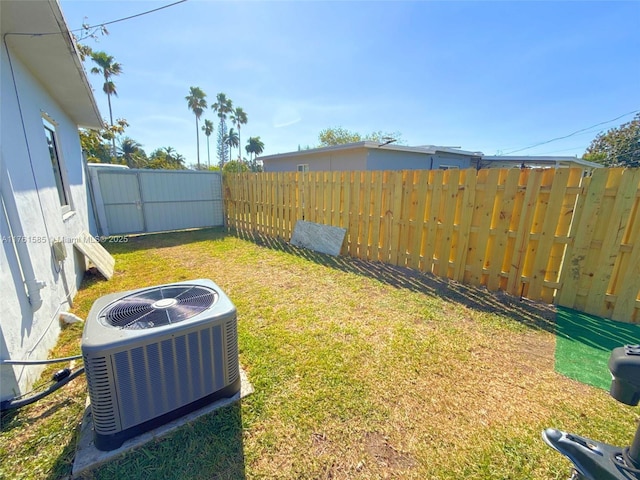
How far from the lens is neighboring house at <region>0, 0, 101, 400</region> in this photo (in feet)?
6.29

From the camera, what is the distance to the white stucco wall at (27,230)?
1.85m

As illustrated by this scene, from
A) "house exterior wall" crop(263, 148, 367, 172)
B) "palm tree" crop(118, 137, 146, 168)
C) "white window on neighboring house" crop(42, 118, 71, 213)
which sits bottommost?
"white window on neighboring house" crop(42, 118, 71, 213)

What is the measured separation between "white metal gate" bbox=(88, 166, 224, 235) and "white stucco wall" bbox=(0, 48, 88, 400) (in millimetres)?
4378

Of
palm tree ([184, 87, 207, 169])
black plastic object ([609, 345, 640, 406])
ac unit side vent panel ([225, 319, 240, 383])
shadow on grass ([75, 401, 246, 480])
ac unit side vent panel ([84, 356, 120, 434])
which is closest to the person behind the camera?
black plastic object ([609, 345, 640, 406])

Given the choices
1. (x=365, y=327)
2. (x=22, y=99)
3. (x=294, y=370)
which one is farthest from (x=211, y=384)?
(x=22, y=99)

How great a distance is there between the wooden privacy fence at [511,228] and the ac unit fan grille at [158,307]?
12.0ft

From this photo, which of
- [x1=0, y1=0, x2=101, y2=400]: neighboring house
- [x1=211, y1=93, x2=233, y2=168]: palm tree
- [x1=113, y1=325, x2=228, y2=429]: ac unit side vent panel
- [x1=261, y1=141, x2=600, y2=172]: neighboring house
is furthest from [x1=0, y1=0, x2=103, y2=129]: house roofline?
[x1=211, y1=93, x2=233, y2=168]: palm tree

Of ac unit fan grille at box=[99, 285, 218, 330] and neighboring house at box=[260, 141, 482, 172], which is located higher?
neighboring house at box=[260, 141, 482, 172]

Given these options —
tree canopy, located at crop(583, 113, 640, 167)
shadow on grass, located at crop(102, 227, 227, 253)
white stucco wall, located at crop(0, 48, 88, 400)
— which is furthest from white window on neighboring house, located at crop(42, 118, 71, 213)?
tree canopy, located at crop(583, 113, 640, 167)

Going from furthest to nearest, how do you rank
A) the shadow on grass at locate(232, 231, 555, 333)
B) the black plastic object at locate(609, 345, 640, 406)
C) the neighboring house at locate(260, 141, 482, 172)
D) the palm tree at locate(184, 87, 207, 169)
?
the palm tree at locate(184, 87, 207, 169)
the neighboring house at locate(260, 141, 482, 172)
the shadow on grass at locate(232, 231, 555, 333)
the black plastic object at locate(609, 345, 640, 406)

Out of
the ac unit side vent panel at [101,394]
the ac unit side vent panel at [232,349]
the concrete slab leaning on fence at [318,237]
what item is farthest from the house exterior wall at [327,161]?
the ac unit side vent panel at [101,394]

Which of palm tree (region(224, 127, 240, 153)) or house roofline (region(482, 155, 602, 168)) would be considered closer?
house roofline (region(482, 155, 602, 168))

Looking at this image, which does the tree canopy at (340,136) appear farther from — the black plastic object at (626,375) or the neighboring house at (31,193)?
the black plastic object at (626,375)

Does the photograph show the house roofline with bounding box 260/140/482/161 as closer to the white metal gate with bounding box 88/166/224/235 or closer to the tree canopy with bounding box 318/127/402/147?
the white metal gate with bounding box 88/166/224/235
